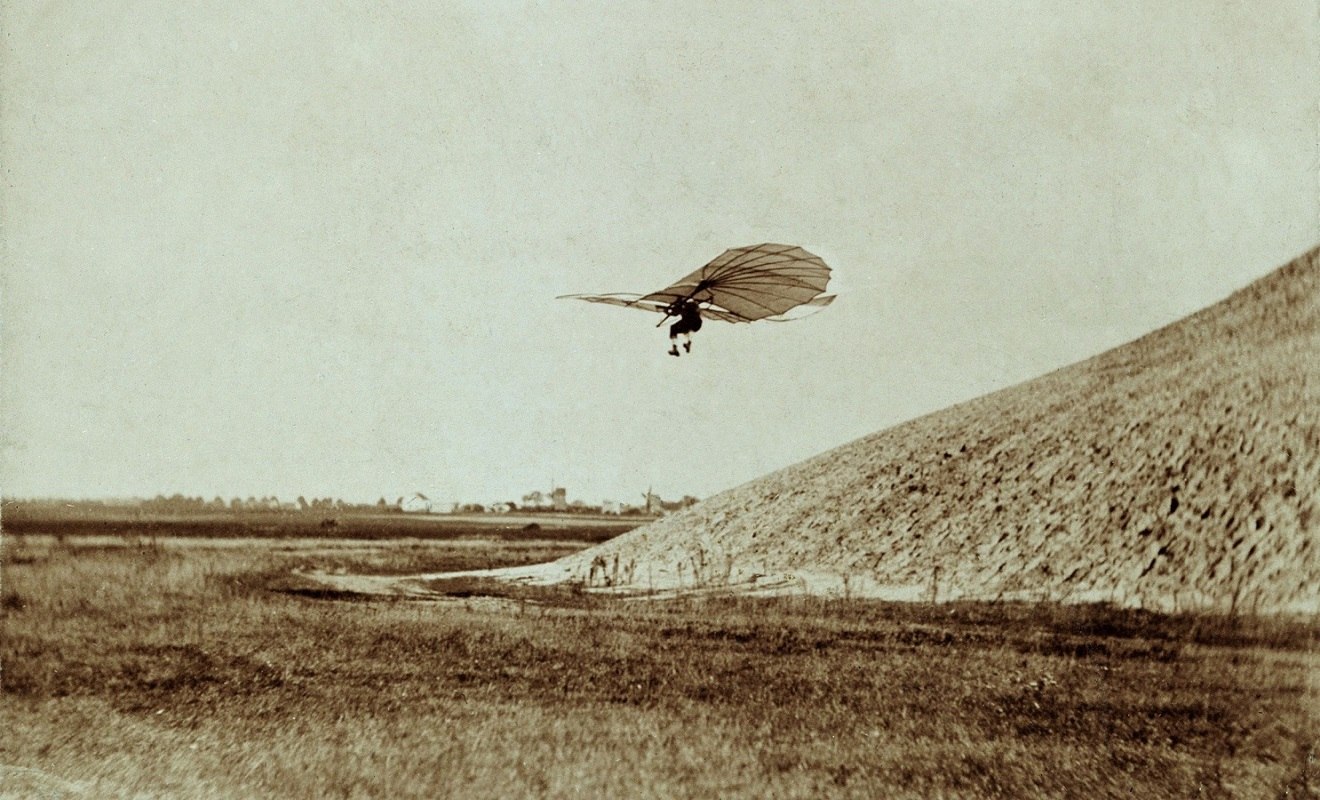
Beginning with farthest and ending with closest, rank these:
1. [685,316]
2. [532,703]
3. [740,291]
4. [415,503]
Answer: [740,291] < [685,316] < [415,503] < [532,703]

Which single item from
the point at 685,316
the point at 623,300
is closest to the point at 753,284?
the point at 685,316

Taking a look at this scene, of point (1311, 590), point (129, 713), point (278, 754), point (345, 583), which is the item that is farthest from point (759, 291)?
point (1311, 590)

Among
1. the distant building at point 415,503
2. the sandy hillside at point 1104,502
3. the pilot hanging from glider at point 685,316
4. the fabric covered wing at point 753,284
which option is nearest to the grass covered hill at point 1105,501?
the sandy hillside at point 1104,502

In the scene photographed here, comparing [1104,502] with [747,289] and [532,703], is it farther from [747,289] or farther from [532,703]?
[532,703]

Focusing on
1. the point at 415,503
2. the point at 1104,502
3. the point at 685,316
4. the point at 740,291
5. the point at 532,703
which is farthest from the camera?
the point at 1104,502

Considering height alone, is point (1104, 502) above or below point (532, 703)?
above

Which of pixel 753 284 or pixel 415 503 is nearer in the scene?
pixel 415 503
